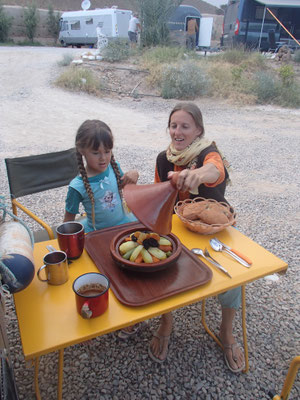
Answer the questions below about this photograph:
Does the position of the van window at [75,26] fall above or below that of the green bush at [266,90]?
above

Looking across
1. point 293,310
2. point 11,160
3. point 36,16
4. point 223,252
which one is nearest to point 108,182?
point 11,160

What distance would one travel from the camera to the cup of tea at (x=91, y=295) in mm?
1072

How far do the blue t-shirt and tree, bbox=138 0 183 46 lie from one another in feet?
40.7

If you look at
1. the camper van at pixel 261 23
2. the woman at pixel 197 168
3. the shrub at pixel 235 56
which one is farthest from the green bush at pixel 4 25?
the woman at pixel 197 168

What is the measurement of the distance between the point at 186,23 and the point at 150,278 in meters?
17.7

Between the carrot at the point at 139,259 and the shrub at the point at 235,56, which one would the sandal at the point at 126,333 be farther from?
the shrub at the point at 235,56

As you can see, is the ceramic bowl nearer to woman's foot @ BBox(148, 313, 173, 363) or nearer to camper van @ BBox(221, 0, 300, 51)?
woman's foot @ BBox(148, 313, 173, 363)

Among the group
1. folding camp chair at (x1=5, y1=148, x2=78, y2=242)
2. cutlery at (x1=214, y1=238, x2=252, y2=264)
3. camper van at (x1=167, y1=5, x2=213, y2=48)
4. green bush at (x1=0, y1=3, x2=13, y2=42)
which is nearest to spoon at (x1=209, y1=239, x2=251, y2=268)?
cutlery at (x1=214, y1=238, x2=252, y2=264)

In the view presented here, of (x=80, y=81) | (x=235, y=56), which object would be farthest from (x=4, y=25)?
(x=235, y=56)

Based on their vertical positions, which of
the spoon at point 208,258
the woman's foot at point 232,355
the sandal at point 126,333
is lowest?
the sandal at point 126,333

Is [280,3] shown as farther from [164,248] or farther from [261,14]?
[164,248]

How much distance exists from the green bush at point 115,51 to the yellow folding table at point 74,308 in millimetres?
11120

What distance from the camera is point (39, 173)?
2.25m

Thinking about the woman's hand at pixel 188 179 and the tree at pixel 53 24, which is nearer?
the woman's hand at pixel 188 179
